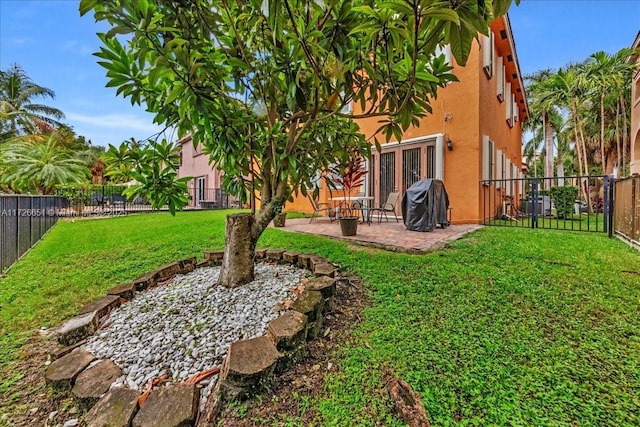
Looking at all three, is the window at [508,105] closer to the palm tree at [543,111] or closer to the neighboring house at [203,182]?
the palm tree at [543,111]

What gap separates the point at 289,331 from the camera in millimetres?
1942

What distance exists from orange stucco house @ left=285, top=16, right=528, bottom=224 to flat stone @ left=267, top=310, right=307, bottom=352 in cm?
637

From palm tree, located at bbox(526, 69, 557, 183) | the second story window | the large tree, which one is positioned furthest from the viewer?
palm tree, located at bbox(526, 69, 557, 183)

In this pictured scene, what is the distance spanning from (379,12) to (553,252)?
422 cm

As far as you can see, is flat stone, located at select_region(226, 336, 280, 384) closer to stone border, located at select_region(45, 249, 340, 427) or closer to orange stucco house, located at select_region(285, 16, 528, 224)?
stone border, located at select_region(45, 249, 340, 427)

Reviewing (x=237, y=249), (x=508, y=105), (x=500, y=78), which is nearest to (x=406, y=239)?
(x=237, y=249)

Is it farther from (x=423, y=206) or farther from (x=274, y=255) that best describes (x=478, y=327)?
(x=423, y=206)

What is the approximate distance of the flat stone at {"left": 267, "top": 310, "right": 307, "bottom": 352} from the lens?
6.19ft

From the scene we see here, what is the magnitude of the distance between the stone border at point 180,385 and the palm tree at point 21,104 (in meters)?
24.6

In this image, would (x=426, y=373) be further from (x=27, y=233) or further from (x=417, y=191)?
(x=27, y=233)

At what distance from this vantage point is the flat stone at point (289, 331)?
189 centimetres

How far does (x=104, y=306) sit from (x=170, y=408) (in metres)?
1.65

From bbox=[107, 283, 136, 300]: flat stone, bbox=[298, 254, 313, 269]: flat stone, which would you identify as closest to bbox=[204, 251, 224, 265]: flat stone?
bbox=[107, 283, 136, 300]: flat stone

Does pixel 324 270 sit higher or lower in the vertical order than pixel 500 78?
lower
